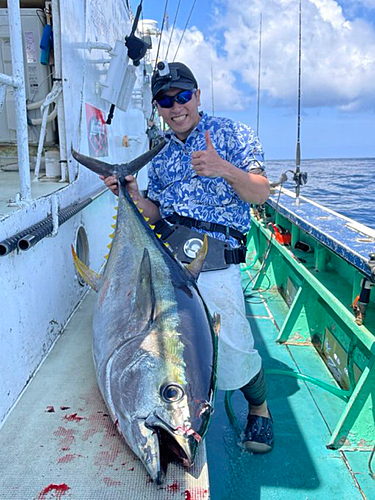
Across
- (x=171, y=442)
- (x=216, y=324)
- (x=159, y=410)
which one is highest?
(x=216, y=324)

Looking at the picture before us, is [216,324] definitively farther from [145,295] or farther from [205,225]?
[205,225]

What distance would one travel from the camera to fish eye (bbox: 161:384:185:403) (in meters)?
1.30

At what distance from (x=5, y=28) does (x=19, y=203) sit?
2371mm

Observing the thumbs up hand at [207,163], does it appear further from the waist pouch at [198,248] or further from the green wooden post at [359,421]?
the green wooden post at [359,421]

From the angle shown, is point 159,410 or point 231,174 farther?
point 231,174

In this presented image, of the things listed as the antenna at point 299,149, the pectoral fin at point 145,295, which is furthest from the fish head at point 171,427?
the antenna at point 299,149

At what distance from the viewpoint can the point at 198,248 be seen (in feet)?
7.23

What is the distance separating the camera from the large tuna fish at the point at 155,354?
1.29m

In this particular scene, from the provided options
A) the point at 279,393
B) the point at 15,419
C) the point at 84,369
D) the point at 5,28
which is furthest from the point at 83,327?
the point at 5,28

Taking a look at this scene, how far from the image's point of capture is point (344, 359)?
2.82 meters

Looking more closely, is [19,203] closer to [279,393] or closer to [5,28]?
Result: [279,393]

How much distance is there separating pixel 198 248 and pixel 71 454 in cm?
112

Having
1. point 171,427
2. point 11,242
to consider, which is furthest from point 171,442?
point 11,242

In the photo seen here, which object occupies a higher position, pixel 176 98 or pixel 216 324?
pixel 176 98
